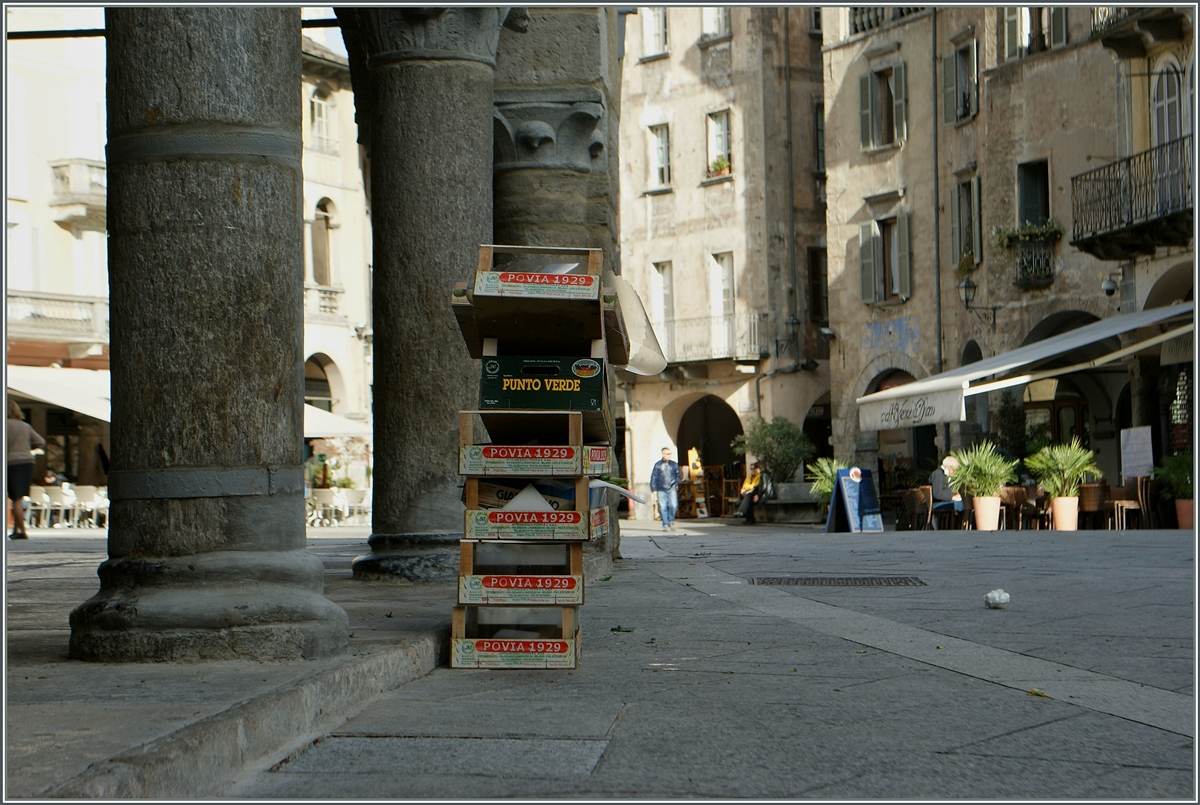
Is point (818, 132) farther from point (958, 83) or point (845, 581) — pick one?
point (845, 581)

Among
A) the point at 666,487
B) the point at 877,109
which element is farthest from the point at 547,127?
the point at 877,109

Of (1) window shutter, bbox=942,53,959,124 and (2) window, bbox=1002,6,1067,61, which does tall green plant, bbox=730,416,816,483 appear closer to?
(1) window shutter, bbox=942,53,959,124

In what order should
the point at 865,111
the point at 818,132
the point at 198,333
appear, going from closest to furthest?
the point at 198,333 < the point at 865,111 < the point at 818,132

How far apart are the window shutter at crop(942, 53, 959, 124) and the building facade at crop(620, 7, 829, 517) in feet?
20.3

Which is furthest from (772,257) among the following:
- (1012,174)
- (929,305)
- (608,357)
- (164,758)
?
(164,758)

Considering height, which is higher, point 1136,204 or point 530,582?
point 1136,204

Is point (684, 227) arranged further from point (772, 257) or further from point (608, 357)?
point (608, 357)

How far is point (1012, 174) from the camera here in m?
25.4

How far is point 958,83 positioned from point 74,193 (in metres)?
18.4

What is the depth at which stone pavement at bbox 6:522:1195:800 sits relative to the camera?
11.1 feet

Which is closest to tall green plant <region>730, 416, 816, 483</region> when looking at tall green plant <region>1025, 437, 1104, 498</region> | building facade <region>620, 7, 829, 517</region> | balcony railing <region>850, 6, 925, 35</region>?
building facade <region>620, 7, 829, 517</region>

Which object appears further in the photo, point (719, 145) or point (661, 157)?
point (661, 157)

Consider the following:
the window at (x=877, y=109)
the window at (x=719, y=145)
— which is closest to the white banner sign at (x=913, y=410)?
the window at (x=877, y=109)

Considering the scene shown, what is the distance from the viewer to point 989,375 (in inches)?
807
